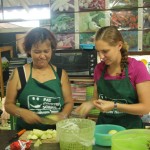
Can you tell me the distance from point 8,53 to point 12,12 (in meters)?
0.74

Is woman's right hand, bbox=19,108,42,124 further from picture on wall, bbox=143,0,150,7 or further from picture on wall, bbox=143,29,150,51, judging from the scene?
picture on wall, bbox=143,0,150,7

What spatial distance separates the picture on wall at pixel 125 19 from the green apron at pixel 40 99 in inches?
64.5

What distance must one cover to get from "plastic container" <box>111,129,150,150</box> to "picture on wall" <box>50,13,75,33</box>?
89.7 inches

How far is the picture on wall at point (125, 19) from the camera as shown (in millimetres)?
3164

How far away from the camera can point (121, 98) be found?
1812mm

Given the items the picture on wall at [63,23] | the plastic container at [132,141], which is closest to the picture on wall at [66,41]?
the picture on wall at [63,23]

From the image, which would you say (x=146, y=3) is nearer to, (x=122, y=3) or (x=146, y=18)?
(x=146, y=18)

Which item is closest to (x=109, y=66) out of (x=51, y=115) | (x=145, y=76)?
(x=145, y=76)

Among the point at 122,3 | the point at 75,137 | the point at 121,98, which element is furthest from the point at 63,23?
the point at 75,137

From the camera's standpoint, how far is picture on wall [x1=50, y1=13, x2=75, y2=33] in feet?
10.9

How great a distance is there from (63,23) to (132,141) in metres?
2.43

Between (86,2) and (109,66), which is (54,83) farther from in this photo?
(86,2)

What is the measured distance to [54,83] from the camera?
1945mm

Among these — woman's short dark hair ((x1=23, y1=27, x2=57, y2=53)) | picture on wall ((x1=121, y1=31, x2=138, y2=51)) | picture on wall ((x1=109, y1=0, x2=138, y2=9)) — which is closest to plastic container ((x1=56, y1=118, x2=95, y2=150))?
woman's short dark hair ((x1=23, y1=27, x2=57, y2=53))
